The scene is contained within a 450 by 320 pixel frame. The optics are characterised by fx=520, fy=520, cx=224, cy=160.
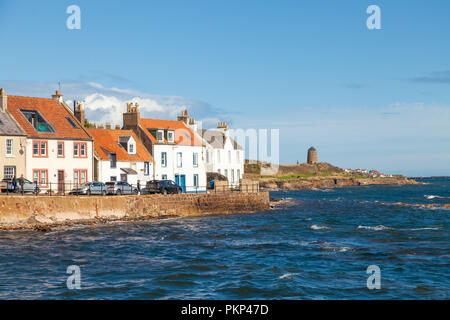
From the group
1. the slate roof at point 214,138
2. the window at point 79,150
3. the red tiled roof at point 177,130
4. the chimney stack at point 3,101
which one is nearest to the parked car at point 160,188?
the window at point 79,150

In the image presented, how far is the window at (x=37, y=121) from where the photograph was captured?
46.8 meters

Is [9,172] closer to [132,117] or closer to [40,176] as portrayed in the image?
[40,176]

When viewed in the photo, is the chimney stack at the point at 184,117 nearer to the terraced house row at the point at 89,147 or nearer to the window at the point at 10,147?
the terraced house row at the point at 89,147

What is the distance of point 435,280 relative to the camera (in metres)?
20.2

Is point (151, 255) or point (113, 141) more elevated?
point (113, 141)

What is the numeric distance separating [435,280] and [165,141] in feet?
144

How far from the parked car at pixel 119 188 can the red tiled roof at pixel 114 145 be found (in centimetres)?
656

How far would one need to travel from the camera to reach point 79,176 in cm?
4853

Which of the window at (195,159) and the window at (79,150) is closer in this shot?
the window at (79,150)

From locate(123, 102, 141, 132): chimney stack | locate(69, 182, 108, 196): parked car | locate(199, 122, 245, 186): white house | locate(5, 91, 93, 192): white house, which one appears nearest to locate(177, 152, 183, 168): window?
locate(123, 102, 141, 132): chimney stack
